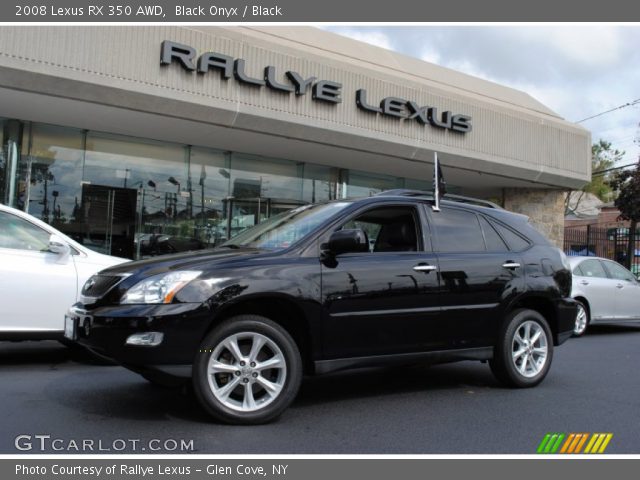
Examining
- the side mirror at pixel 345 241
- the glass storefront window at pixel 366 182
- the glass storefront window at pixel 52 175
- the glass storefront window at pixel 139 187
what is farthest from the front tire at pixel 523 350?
the glass storefront window at pixel 366 182

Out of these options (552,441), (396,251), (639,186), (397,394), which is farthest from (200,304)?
(639,186)

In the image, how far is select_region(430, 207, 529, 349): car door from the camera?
205 inches

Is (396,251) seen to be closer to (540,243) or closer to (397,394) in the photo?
(397,394)

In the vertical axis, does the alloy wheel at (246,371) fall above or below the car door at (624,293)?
below

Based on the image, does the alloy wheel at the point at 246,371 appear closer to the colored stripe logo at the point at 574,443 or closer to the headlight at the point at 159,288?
the headlight at the point at 159,288

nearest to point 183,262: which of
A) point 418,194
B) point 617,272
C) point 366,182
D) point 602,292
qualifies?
point 418,194

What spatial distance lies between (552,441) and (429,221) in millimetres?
2116

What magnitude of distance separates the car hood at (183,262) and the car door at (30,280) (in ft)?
6.33

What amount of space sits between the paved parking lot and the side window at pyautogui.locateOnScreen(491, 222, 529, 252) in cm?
138

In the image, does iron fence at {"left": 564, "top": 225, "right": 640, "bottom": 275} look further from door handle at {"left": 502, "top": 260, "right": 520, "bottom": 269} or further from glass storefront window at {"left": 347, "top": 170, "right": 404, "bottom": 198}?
door handle at {"left": 502, "top": 260, "right": 520, "bottom": 269}

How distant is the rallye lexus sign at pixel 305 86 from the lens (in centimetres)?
1139

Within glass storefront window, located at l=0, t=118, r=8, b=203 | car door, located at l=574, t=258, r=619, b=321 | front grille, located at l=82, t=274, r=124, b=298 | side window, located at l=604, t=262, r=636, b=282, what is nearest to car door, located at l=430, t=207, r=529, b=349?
front grille, located at l=82, t=274, r=124, b=298

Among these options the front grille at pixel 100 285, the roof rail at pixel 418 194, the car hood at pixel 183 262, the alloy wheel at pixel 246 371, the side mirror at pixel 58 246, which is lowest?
the alloy wheel at pixel 246 371

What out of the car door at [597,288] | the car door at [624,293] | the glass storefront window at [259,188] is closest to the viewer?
the car door at [597,288]
